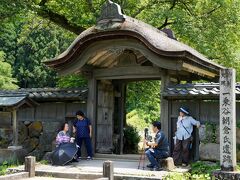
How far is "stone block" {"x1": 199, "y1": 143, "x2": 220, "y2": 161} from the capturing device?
11.3m

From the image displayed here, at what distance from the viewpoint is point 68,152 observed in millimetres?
12086

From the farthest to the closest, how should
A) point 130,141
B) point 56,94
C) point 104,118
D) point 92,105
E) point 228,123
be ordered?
point 130,141
point 104,118
point 56,94
point 92,105
point 228,123

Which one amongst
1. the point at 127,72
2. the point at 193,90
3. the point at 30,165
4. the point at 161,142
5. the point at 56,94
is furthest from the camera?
the point at 56,94

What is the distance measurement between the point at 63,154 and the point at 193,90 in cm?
438

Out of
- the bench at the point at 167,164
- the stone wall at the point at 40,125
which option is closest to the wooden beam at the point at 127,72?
the stone wall at the point at 40,125

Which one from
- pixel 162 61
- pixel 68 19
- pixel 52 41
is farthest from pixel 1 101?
pixel 52 41

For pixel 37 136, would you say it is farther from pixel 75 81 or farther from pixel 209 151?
pixel 209 151

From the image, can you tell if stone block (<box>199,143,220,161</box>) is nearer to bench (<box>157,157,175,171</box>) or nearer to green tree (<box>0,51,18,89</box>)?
bench (<box>157,157,175,171</box>)

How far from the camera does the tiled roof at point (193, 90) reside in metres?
11.3

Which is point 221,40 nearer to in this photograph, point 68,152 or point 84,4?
point 84,4

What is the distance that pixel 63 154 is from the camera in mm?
11992

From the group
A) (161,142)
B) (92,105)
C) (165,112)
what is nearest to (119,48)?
(92,105)

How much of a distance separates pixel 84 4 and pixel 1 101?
28.0 feet

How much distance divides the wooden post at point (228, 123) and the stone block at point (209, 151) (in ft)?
7.75
